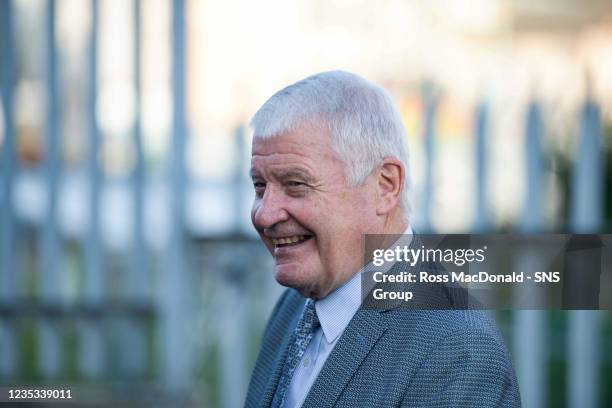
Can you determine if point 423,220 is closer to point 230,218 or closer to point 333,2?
point 230,218

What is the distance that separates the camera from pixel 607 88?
586 centimetres

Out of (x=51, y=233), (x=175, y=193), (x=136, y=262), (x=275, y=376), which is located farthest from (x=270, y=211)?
(x=51, y=233)

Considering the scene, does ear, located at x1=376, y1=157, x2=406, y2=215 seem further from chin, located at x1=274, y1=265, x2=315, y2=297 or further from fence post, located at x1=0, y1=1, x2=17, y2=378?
fence post, located at x1=0, y1=1, x2=17, y2=378

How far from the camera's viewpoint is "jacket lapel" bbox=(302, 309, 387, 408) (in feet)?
6.45

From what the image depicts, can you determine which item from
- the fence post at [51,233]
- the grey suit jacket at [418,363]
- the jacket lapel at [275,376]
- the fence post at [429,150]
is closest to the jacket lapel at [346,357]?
the grey suit jacket at [418,363]

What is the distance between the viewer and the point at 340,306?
2.12 m

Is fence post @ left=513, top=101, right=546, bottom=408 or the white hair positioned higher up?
the white hair

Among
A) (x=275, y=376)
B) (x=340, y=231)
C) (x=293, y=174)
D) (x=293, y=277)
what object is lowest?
(x=275, y=376)

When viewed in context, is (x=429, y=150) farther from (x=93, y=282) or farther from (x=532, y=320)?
(x=93, y=282)

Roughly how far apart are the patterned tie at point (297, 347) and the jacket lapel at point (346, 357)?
0.15 meters

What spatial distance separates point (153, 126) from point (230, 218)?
2.04 feet

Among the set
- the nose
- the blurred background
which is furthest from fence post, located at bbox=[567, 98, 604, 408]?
the nose

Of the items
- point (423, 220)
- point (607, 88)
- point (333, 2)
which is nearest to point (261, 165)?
point (423, 220)

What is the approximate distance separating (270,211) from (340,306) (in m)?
0.27
